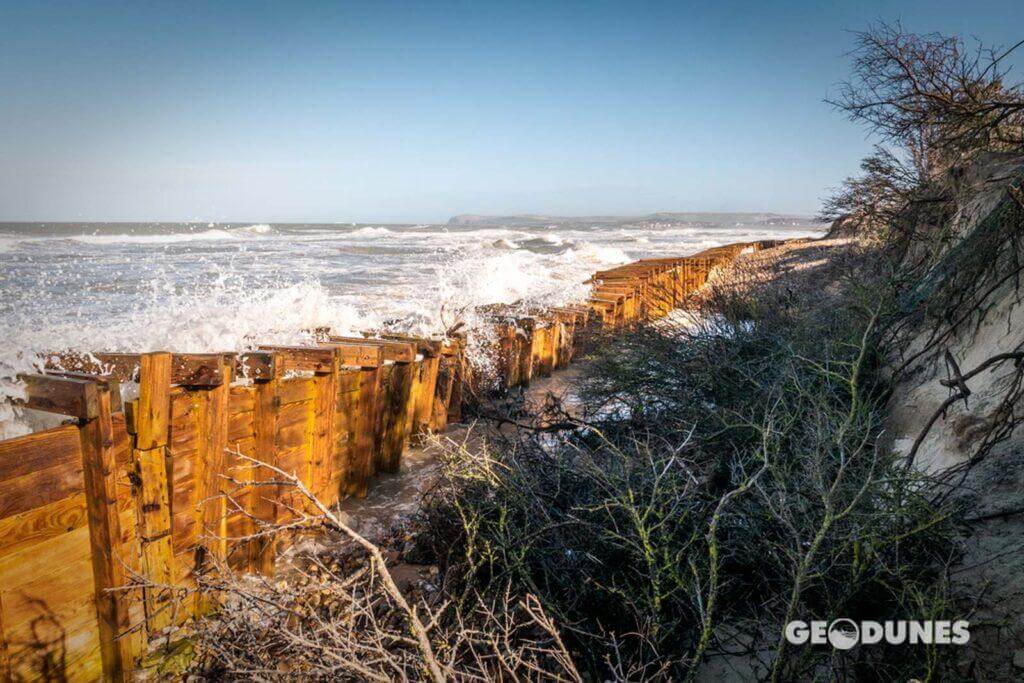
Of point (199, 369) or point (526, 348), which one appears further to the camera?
point (526, 348)

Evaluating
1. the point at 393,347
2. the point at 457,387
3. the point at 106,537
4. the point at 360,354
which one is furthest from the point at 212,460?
the point at 457,387

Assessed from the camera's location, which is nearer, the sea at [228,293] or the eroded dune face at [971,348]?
the eroded dune face at [971,348]

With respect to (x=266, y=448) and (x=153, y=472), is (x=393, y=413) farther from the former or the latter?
(x=153, y=472)

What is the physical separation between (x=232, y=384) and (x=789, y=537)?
3572 mm

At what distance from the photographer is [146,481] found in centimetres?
308

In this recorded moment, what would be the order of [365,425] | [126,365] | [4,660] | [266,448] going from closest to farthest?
[4,660] → [126,365] → [266,448] → [365,425]

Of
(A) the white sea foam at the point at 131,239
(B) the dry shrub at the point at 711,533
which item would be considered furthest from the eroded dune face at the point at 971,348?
(A) the white sea foam at the point at 131,239

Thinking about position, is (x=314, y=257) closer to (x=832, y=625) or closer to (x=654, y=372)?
(x=654, y=372)

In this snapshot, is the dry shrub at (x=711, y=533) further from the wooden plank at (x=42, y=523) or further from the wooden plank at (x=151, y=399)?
the wooden plank at (x=42, y=523)
